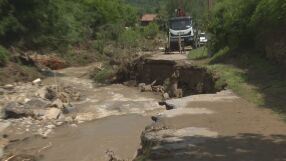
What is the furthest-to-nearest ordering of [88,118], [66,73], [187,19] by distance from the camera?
[66,73] → [187,19] → [88,118]

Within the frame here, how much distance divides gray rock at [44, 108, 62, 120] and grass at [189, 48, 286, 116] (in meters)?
6.24

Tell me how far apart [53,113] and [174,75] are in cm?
625

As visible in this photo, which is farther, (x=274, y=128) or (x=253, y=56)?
(x=253, y=56)

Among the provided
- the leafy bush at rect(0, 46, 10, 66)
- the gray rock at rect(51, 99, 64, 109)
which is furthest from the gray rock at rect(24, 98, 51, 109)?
the leafy bush at rect(0, 46, 10, 66)

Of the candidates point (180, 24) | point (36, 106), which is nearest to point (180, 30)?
point (180, 24)

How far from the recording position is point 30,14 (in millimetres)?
30734

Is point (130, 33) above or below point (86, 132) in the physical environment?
above

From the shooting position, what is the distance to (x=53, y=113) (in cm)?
2000

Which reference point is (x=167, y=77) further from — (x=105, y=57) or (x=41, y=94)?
(x=105, y=57)

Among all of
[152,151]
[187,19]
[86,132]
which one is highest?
[187,19]

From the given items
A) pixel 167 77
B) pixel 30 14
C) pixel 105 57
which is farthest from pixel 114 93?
pixel 105 57

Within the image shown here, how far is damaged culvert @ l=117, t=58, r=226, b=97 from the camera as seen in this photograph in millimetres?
18656

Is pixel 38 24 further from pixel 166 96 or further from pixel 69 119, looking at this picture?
pixel 69 119

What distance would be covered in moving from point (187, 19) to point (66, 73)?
9.39 meters
